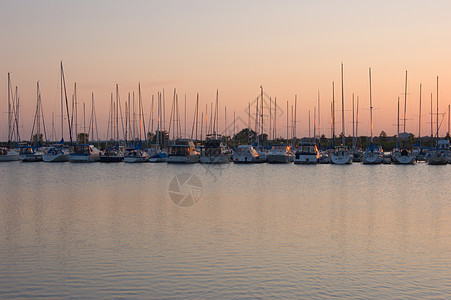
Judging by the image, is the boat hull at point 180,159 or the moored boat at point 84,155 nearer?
the boat hull at point 180,159

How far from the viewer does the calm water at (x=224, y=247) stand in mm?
16172

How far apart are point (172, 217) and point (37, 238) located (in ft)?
29.0

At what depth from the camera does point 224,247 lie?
21969mm

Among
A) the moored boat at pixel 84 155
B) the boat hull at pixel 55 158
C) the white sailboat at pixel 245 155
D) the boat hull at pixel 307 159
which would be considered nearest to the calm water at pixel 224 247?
the boat hull at pixel 307 159

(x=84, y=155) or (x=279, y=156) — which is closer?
(x=279, y=156)

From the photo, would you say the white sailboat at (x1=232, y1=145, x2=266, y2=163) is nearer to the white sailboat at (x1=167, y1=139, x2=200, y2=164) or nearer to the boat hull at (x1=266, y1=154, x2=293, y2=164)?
the boat hull at (x1=266, y1=154, x2=293, y2=164)

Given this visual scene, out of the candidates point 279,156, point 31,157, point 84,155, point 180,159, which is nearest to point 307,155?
point 279,156

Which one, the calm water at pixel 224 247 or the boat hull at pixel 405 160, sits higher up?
the boat hull at pixel 405 160

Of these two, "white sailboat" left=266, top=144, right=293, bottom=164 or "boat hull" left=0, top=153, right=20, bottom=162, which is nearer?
"white sailboat" left=266, top=144, right=293, bottom=164

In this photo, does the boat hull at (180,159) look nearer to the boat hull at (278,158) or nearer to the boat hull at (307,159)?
the boat hull at (278,158)

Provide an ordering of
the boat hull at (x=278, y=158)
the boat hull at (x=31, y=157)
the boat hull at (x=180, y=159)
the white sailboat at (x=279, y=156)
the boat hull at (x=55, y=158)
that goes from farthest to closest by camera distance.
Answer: the boat hull at (x=31, y=157), the boat hull at (x=55, y=158), the white sailboat at (x=279, y=156), the boat hull at (x=278, y=158), the boat hull at (x=180, y=159)

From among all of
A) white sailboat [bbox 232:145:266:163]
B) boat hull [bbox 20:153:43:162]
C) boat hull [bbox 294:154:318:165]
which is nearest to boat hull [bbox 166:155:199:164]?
white sailboat [bbox 232:145:266:163]

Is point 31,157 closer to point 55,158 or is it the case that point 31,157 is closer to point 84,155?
point 55,158

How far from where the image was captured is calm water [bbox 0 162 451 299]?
16172 mm
